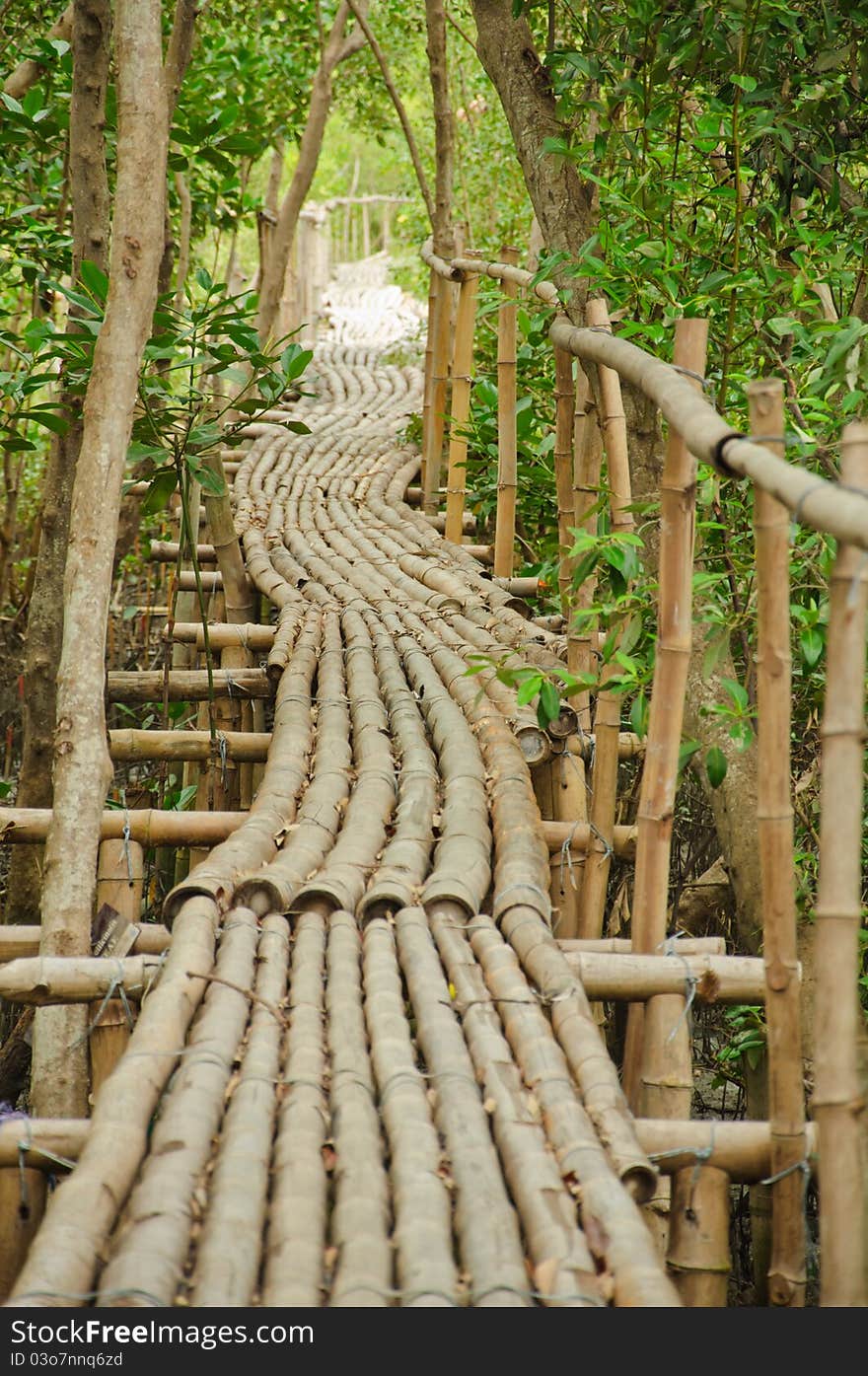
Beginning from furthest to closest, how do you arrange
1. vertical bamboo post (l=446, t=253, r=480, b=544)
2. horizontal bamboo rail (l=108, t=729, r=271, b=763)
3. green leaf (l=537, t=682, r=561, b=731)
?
vertical bamboo post (l=446, t=253, r=480, b=544)
horizontal bamboo rail (l=108, t=729, r=271, b=763)
green leaf (l=537, t=682, r=561, b=731)

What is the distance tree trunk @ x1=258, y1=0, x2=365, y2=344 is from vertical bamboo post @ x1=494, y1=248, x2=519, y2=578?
2.77 meters

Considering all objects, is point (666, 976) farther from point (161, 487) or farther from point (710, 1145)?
point (161, 487)

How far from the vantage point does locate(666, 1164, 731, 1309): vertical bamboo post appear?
1.60m

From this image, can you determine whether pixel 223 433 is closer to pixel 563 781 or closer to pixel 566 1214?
pixel 563 781

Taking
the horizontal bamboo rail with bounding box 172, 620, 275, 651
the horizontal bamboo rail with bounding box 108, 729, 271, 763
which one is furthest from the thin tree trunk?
the horizontal bamboo rail with bounding box 108, 729, 271, 763

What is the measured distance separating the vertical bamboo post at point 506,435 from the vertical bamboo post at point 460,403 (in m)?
0.47

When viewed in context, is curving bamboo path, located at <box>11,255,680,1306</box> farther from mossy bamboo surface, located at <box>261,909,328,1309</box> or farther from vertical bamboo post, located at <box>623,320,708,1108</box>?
vertical bamboo post, located at <box>623,320,708,1108</box>

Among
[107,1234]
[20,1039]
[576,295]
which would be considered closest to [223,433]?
[576,295]

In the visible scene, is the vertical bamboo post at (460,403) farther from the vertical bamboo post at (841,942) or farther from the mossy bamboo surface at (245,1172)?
the vertical bamboo post at (841,942)

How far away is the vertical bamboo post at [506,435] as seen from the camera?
11.9ft

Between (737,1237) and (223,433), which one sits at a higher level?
(223,433)

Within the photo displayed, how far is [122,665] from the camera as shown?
17.9ft

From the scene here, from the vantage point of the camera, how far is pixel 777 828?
1438 millimetres
